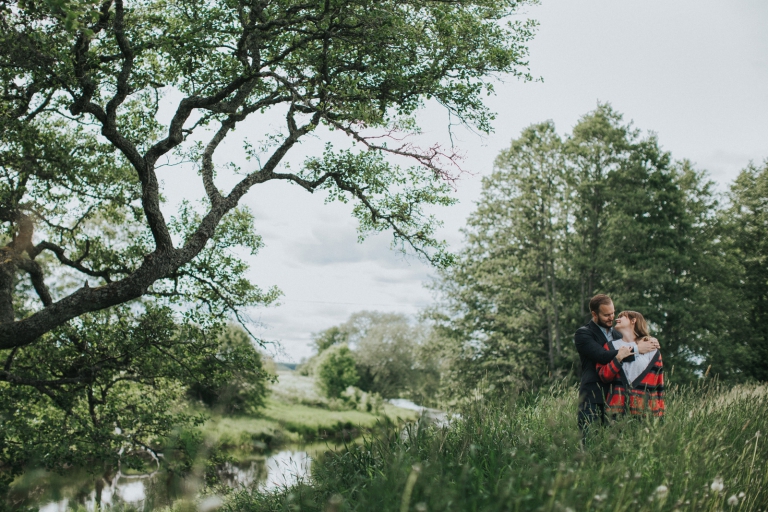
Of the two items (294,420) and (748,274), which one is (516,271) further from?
(294,420)

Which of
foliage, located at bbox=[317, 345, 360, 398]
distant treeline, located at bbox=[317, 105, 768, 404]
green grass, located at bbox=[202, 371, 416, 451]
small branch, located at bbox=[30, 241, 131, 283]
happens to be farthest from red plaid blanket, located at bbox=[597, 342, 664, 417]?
foliage, located at bbox=[317, 345, 360, 398]

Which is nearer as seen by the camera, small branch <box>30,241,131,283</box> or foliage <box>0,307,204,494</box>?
foliage <box>0,307,204,494</box>

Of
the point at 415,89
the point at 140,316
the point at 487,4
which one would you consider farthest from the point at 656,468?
the point at 140,316

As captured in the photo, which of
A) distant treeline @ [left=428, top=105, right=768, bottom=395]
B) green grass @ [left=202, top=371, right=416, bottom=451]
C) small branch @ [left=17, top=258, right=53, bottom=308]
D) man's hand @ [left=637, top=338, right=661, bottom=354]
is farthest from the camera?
green grass @ [left=202, top=371, right=416, bottom=451]

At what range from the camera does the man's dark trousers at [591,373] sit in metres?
5.49

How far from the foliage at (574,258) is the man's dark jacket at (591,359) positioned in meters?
19.2

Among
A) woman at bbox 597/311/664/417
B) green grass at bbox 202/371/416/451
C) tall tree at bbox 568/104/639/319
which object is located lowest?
green grass at bbox 202/371/416/451

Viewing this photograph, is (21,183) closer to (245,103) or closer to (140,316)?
(140,316)

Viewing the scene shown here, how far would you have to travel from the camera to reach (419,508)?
224 centimetres

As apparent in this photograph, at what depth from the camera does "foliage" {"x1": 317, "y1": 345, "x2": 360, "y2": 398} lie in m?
54.7

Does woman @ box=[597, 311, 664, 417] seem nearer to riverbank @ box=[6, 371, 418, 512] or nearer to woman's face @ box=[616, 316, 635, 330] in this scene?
woman's face @ box=[616, 316, 635, 330]

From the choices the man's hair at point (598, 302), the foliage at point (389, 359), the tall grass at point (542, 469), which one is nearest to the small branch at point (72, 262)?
the tall grass at point (542, 469)

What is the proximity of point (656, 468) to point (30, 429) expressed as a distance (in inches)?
388

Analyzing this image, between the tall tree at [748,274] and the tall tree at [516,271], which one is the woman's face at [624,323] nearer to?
the tall tree at [516,271]
